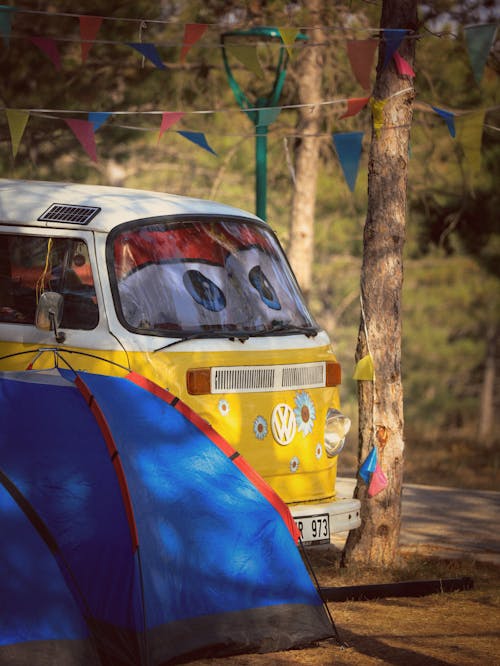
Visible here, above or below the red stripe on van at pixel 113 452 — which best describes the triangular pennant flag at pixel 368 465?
below

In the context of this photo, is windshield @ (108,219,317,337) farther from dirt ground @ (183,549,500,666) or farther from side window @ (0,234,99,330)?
dirt ground @ (183,549,500,666)

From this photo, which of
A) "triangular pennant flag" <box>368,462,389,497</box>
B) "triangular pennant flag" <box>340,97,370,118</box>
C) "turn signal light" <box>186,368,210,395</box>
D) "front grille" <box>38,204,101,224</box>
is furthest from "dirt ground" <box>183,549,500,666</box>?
"triangular pennant flag" <box>340,97,370,118</box>

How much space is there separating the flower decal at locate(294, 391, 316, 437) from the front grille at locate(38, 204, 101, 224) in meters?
1.72

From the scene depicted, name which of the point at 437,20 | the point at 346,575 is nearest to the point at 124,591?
the point at 346,575

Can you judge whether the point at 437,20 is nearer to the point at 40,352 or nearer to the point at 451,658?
the point at 40,352

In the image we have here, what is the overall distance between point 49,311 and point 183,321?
2.83ft

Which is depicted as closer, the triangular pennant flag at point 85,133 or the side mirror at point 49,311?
the side mirror at point 49,311

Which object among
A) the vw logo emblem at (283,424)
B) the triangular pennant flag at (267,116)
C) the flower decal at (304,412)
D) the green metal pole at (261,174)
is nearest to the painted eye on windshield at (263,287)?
the flower decal at (304,412)

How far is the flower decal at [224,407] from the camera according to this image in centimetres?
719

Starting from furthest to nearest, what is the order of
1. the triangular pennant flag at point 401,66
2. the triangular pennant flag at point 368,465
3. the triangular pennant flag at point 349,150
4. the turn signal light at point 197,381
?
the triangular pennant flag at point 349,150 → the triangular pennant flag at point 401,66 → the triangular pennant flag at point 368,465 → the turn signal light at point 197,381

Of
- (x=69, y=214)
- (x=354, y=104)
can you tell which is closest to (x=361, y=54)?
(x=354, y=104)

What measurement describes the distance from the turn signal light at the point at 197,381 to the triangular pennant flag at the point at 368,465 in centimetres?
178

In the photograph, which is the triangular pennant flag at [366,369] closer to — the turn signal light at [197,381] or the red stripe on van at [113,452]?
the turn signal light at [197,381]

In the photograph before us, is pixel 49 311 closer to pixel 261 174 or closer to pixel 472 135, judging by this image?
pixel 472 135
